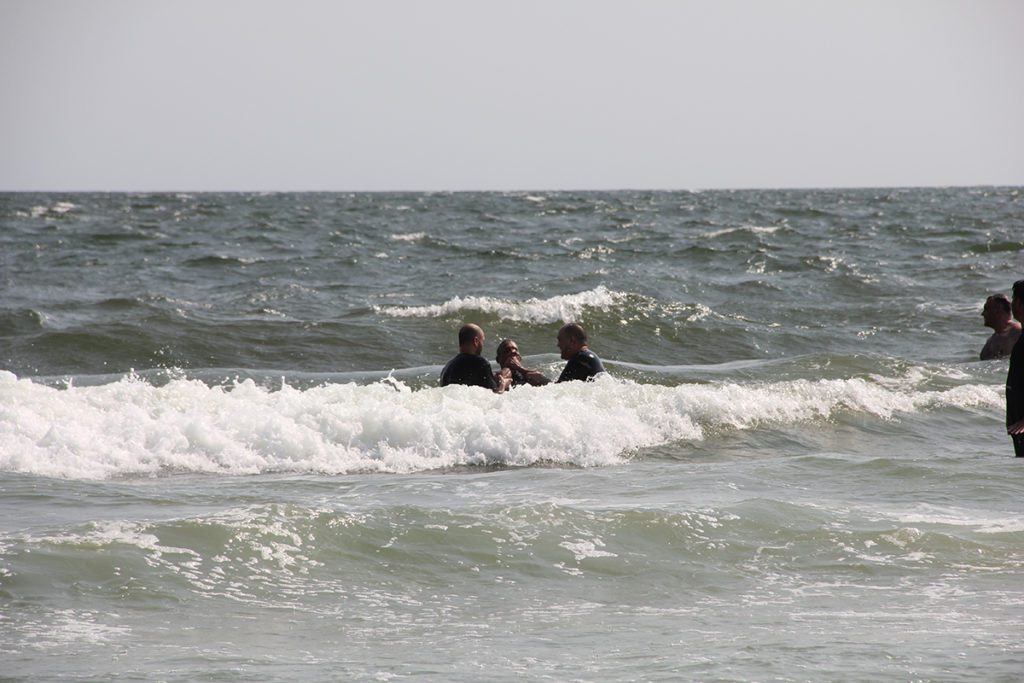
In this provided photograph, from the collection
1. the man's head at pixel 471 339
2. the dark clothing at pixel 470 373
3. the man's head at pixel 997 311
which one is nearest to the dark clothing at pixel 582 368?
the dark clothing at pixel 470 373

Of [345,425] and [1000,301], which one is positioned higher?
[1000,301]

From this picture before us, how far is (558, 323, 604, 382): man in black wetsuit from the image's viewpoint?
11.6 metres

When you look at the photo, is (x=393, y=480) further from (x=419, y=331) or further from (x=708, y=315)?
(x=708, y=315)

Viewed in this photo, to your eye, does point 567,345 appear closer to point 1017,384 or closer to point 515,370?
point 515,370

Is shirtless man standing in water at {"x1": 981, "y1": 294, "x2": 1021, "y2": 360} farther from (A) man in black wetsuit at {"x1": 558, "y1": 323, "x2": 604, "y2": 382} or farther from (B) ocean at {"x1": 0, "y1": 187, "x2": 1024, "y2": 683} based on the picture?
(A) man in black wetsuit at {"x1": 558, "y1": 323, "x2": 604, "y2": 382}

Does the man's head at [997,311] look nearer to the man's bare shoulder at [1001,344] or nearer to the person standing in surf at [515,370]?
the man's bare shoulder at [1001,344]

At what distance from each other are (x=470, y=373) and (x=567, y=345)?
95 centimetres

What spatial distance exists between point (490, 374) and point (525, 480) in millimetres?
2979

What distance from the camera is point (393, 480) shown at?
895 cm

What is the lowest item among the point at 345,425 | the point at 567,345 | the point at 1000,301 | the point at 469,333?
the point at 345,425

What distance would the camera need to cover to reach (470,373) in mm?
11531

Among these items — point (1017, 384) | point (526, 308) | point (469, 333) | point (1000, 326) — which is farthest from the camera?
point (526, 308)

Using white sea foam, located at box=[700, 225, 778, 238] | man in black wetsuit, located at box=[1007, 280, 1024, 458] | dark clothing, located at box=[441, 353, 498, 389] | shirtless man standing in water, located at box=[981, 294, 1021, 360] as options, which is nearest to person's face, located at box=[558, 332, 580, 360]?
dark clothing, located at box=[441, 353, 498, 389]

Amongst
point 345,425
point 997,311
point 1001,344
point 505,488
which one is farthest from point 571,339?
point 1001,344
